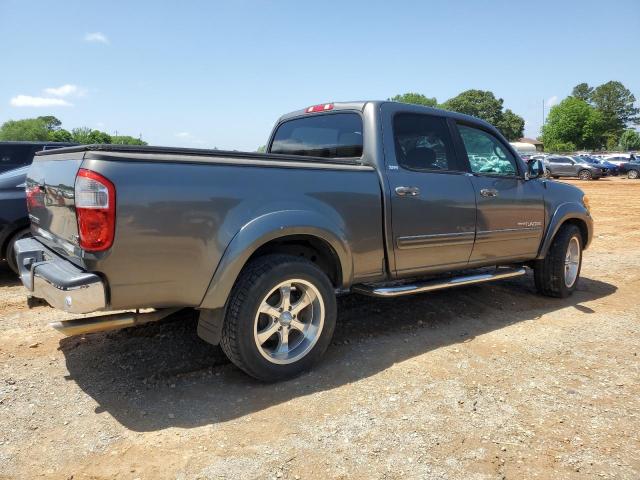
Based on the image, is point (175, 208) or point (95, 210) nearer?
point (95, 210)

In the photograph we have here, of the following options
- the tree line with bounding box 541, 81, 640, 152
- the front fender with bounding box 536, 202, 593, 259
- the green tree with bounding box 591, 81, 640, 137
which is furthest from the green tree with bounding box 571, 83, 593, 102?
the front fender with bounding box 536, 202, 593, 259

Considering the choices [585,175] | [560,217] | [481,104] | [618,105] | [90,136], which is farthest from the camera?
[618,105]

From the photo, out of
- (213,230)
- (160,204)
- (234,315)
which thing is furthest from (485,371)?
(160,204)

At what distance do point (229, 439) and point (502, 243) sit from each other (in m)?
3.28

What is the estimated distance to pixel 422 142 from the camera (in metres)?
4.29

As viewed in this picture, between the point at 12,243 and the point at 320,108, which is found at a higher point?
the point at 320,108

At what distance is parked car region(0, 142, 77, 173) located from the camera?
26.9 feet

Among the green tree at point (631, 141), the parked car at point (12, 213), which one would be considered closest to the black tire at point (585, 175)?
the parked car at point (12, 213)

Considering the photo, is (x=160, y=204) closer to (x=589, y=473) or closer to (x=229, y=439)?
(x=229, y=439)

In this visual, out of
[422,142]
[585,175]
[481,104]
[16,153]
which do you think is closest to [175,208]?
[422,142]

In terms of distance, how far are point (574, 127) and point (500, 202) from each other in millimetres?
90924

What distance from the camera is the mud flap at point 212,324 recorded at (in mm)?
3105

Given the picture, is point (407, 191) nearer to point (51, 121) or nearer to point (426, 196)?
point (426, 196)

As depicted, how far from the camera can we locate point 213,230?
2.93 m
